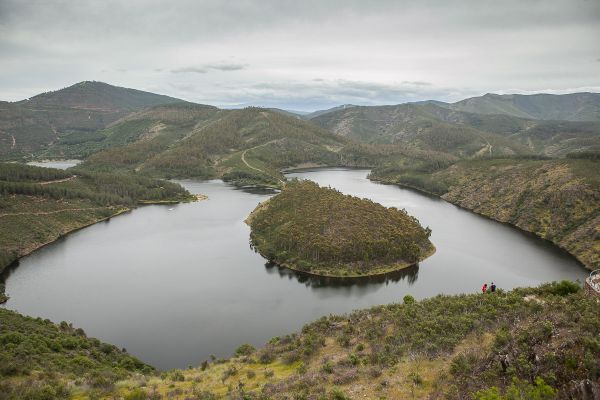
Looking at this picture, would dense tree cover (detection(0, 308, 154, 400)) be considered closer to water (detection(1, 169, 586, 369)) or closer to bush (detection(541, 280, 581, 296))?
water (detection(1, 169, 586, 369))

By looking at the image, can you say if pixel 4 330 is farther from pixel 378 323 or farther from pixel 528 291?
pixel 528 291

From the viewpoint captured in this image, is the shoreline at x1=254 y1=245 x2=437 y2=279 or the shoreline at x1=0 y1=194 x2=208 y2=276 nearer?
the shoreline at x1=254 y1=245 x2=437 y2=279

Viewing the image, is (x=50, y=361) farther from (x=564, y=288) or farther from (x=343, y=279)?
(x=343, y=279)

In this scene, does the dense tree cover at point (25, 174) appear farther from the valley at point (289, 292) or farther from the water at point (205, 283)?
the water at point (205, 283)

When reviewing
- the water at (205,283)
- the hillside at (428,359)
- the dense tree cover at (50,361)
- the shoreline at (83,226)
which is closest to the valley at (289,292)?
the hillside at (428,359)

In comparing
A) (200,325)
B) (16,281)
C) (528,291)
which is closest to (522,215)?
(528,291)

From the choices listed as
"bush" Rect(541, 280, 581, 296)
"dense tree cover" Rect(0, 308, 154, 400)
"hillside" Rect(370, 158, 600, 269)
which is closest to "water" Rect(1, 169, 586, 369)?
"hillside" Rect(370, 158, 600, 269)

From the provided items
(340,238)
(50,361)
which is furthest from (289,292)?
(50,361)
